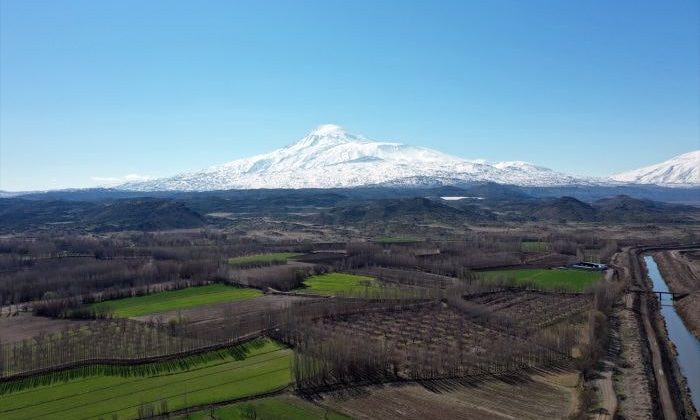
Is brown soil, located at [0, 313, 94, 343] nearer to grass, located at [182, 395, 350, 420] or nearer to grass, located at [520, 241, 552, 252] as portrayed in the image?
grass, located at [182, 395, 350, 420]

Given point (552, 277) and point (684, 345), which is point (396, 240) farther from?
point (684, 345)

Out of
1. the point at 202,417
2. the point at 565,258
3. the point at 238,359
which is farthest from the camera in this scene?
the point at 565,258

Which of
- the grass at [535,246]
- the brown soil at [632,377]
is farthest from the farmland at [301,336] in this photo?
the grass at [535,246]

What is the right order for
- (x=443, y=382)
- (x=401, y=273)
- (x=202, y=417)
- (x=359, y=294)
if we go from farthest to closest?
(x=401, y=273) → (x=359, y=294) → (x=443, y=382) → (x=202, y=417)

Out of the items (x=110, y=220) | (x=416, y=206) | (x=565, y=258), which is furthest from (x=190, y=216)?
(x=565, y=258)

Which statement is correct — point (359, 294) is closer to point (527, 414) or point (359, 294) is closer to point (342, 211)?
point (527, 414)

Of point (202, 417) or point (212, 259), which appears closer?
point (202, 417)

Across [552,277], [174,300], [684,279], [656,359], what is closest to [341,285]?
[174,300]
